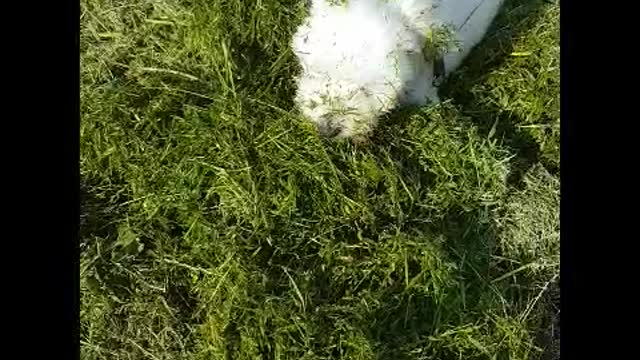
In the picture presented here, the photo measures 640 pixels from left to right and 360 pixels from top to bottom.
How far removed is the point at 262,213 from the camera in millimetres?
2057

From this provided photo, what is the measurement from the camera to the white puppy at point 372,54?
1.95 m

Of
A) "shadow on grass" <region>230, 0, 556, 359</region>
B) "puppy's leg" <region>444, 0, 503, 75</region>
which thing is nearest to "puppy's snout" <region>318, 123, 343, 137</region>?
"shadow on grass" <region>230, 0, 556, 359</region>

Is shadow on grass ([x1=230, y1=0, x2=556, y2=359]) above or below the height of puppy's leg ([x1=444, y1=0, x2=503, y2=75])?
below

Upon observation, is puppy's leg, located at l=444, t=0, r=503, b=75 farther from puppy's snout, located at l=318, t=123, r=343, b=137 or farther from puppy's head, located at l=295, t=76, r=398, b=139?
puppy's snout, located at l=318, t=123, r=343, b=137

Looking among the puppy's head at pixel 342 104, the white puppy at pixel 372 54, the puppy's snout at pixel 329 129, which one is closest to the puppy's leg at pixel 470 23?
the white puppy at pixel 372 54

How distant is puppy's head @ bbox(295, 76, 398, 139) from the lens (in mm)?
2010
